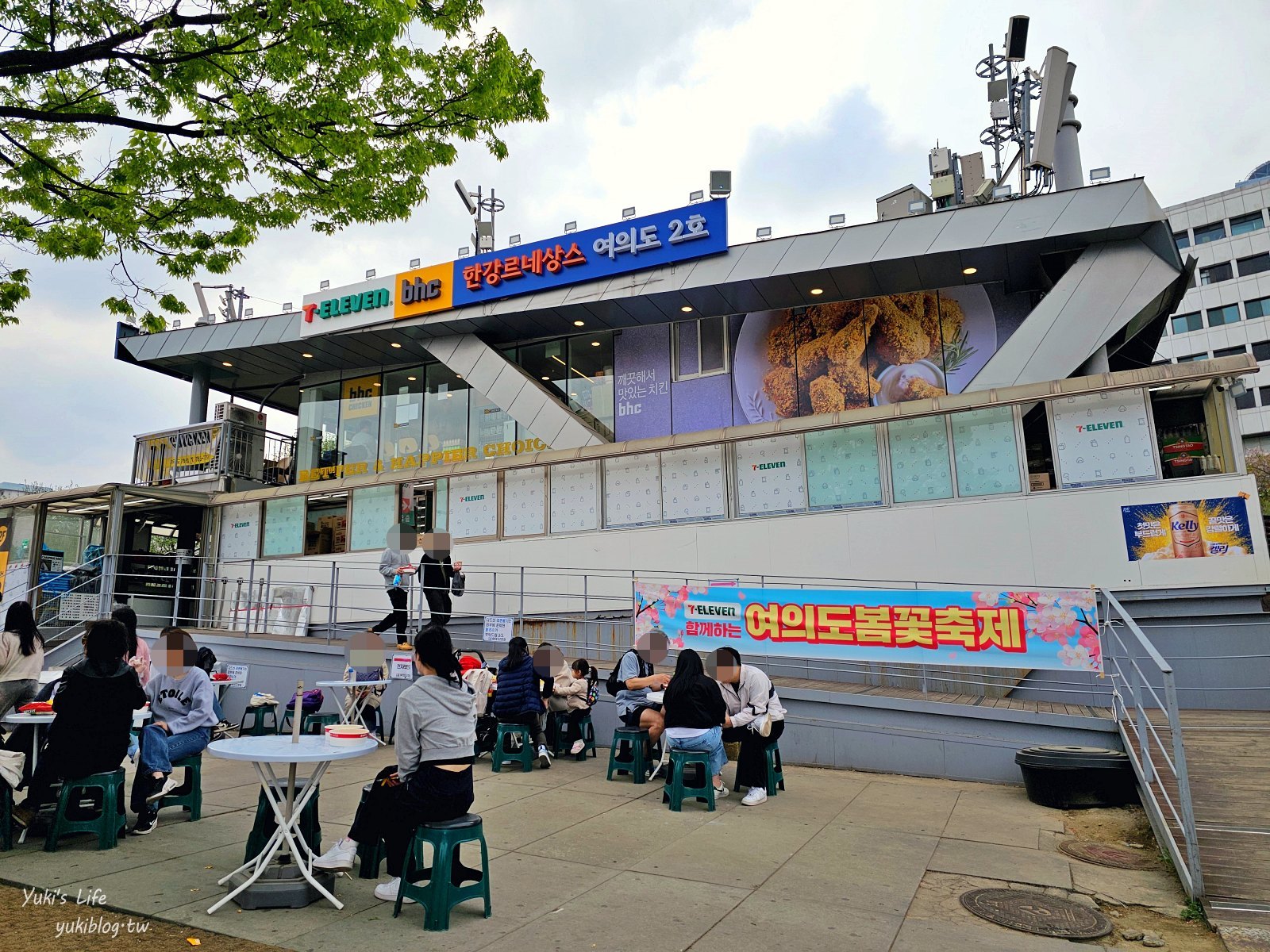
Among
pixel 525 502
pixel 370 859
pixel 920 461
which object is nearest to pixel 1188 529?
pixel 920 461

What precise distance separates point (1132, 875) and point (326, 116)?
8.93m

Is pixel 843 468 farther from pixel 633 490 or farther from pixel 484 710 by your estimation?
pixel 484 710

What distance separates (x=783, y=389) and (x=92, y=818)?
43.7 ft

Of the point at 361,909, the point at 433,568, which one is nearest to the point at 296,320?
the point at 433,568

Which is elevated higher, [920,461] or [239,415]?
[239,415]

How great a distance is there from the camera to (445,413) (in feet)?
64.8

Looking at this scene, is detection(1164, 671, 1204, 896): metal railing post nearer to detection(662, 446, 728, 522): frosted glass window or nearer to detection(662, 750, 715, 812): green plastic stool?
detection(662, 750, 715, 812): green plastic stool

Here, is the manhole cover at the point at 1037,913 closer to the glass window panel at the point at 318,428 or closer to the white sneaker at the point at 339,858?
the white sneaker at the point at 339,858

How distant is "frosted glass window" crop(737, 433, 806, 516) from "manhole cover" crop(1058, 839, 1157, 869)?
8.38m

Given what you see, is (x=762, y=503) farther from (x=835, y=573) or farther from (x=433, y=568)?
(x=433, y=568)

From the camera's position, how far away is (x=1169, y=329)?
53562 mm

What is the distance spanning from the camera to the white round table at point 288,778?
176 inches

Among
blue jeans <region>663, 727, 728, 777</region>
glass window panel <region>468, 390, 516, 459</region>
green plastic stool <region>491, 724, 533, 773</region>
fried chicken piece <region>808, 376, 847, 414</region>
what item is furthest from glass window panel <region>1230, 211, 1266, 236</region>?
green plastic stool <region>491, 724, 533, 773</region>

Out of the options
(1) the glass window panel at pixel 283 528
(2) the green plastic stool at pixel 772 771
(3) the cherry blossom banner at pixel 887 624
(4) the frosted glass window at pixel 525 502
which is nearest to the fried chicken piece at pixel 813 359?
(4) the frosted glass window at pixel 525 502
